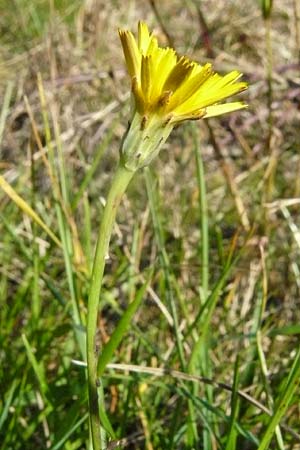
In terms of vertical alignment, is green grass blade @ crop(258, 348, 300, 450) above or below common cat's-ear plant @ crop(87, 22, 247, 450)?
below

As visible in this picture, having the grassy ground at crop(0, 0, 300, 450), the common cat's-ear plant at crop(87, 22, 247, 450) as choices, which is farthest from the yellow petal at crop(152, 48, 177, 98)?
the grassy ground at crop(0, 0, 300, 450)

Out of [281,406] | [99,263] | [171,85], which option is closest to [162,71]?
[171,85]

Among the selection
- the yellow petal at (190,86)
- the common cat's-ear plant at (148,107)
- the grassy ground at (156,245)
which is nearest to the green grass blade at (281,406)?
the grassy ground at (156,245)

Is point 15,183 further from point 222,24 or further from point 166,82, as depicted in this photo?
point 166,82

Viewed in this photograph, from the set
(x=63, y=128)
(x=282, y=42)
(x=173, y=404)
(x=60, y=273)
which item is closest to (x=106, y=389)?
(x=173, y=404)

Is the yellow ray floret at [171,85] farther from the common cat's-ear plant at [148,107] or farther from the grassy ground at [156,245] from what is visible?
the grassy ground at [156,245]

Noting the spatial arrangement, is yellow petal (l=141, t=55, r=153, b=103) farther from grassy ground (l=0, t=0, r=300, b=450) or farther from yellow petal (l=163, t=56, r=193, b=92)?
grassy ground (l=0, t=0, r=300, b=450)
